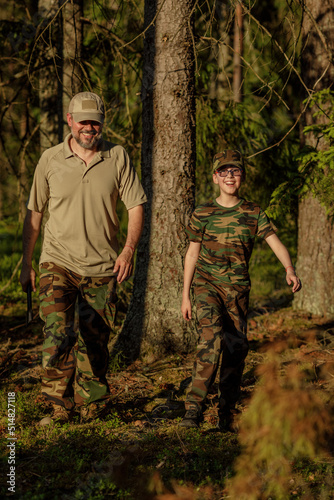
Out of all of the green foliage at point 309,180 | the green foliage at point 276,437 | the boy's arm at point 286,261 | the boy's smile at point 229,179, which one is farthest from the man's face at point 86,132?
the green foliage at point 309,180

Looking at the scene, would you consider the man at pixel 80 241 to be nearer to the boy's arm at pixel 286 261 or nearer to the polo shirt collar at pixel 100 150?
the polo shirt collar at pixel 100 150

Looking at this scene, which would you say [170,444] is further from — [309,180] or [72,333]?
[309,180]

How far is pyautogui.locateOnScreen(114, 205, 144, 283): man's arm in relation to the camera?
4.17m

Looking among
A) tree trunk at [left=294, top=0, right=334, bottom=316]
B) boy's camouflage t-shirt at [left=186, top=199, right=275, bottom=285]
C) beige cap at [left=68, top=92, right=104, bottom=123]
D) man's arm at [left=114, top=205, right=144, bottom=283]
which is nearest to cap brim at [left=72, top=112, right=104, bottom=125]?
beige cap at [left=68, top=92, right=104, bottom=123]

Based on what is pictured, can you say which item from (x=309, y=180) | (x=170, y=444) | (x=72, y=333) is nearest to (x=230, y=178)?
(x=72, y=333)

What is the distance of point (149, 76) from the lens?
232 inches

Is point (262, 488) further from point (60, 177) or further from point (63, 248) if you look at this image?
point (60, 177)

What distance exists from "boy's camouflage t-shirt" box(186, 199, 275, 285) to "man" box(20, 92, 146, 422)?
0.59m

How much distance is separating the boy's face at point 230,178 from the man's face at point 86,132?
103cm

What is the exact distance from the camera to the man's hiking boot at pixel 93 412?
4.51 meters

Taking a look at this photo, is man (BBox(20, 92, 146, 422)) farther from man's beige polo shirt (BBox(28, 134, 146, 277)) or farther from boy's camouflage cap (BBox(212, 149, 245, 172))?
boy's camouflage cap (BBox(212, 149, 245, 172))

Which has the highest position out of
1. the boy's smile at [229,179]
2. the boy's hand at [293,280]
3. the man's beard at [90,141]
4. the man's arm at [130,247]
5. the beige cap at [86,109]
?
the beige cap at [86,109]

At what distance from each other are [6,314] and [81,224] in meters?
4.63

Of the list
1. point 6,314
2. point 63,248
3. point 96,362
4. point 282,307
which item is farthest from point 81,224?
point 282,307
